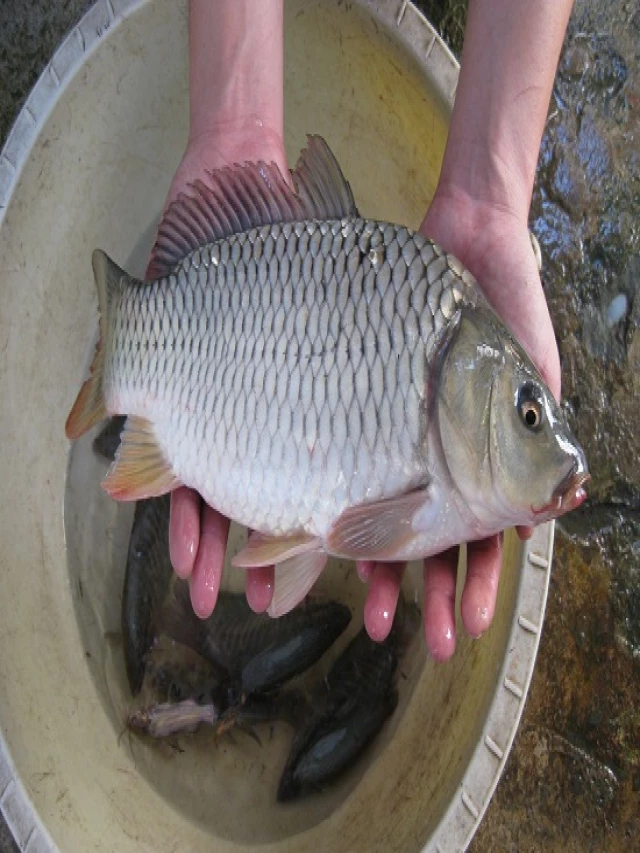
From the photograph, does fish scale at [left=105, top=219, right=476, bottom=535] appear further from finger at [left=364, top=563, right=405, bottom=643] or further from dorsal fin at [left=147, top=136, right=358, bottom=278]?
finger at [left=364, top=563, right=405, bottom=643]

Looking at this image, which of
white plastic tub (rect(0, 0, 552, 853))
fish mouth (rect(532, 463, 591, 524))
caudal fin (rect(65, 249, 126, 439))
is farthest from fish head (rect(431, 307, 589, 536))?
caudal fin (rect(65, 249, 126, 439))

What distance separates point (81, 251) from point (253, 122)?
663 mm

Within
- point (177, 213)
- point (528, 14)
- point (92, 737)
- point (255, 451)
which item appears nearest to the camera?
point (255, 451)

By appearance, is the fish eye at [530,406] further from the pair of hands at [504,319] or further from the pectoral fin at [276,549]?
the pectoral fin at [276,549]

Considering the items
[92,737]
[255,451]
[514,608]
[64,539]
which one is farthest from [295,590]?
[64,539]

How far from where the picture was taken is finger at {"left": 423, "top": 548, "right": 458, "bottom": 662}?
4.54 ft

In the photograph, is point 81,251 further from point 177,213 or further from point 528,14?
point 528,14

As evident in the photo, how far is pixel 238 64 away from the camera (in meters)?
1.80

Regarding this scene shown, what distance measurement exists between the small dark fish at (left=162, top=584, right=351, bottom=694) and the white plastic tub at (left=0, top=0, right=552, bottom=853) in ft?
0.59

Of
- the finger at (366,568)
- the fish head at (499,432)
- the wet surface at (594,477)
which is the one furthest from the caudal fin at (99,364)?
the wet surface at (594,477)

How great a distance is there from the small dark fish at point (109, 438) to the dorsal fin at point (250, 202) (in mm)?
829

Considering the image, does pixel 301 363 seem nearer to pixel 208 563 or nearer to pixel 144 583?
pixel 208 563

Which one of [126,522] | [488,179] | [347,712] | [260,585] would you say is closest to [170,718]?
[347,712]

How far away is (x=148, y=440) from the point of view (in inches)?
59.9
